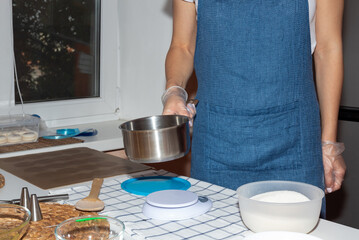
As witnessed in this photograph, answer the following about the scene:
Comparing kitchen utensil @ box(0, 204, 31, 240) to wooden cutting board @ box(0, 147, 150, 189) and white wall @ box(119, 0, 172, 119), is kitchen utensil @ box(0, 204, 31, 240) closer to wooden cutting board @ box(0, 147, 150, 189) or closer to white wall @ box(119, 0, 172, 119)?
wooden cutting board @ box(0, 147, 150, 189)

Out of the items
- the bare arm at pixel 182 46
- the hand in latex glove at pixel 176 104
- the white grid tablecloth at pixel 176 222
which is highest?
the bare arm at pixel 182 46

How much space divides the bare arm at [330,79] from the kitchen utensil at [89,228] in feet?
2.60

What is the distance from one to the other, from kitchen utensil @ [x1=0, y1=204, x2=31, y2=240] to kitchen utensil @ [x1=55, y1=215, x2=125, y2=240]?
0.07 m

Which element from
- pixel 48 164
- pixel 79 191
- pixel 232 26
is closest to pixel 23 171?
pixel 48 164

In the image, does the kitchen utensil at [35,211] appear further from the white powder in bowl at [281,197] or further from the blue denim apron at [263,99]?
the blue denim apron at [263,99]

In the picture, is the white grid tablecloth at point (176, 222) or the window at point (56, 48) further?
the window at point (56, 48)

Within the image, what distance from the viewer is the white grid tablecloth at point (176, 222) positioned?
2.80 ft

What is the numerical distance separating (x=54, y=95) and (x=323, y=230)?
1.85 m

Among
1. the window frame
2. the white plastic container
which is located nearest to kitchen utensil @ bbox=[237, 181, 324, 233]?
the white plastic container

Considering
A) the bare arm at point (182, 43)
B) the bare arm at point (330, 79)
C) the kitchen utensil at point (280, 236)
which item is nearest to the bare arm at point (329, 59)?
the bare arm at point (330, 79)

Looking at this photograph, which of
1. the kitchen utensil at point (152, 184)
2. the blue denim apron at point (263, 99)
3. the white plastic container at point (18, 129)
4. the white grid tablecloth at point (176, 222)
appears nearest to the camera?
the white grid tablecloth at point (176, 222)

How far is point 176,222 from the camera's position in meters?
0.91

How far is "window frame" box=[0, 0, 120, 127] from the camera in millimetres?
2223

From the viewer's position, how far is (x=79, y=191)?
3.64ft
